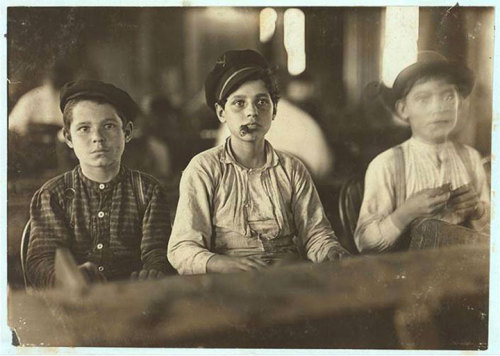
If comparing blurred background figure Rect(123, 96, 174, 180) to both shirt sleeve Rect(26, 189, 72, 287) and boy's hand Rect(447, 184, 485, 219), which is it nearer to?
shirt sleeve Rect(26, 189, 72, 287)

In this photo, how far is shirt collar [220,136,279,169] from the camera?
205 centimetres

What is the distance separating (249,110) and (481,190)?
2.78 ft

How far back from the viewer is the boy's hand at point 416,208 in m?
2.06

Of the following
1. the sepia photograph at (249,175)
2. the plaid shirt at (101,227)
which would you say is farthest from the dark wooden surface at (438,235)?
the plaid shirt at (101,227)

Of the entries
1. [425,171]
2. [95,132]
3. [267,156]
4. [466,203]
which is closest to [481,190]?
[466,203]

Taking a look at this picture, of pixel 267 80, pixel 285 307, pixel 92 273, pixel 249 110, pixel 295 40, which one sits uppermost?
pixel 295 40

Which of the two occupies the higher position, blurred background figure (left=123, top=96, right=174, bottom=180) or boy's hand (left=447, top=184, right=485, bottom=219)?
blurred background figure (left=123, top=96, right=174, bottom=180)

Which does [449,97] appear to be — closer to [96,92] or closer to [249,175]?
[249,175]

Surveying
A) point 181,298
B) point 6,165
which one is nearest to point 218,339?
point 181,298

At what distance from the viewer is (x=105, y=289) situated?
2029 mm

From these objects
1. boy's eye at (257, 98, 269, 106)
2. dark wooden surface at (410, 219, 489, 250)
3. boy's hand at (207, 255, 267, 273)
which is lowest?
boy's hand at (207, 255, 267, 273)

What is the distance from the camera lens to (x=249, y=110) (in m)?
2.04

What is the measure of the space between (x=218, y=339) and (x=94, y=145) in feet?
2.56

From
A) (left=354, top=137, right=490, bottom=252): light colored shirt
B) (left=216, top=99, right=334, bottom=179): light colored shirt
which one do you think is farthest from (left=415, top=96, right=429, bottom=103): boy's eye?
(left=216, top=99, right=334, bottom=179): light colored shirt
